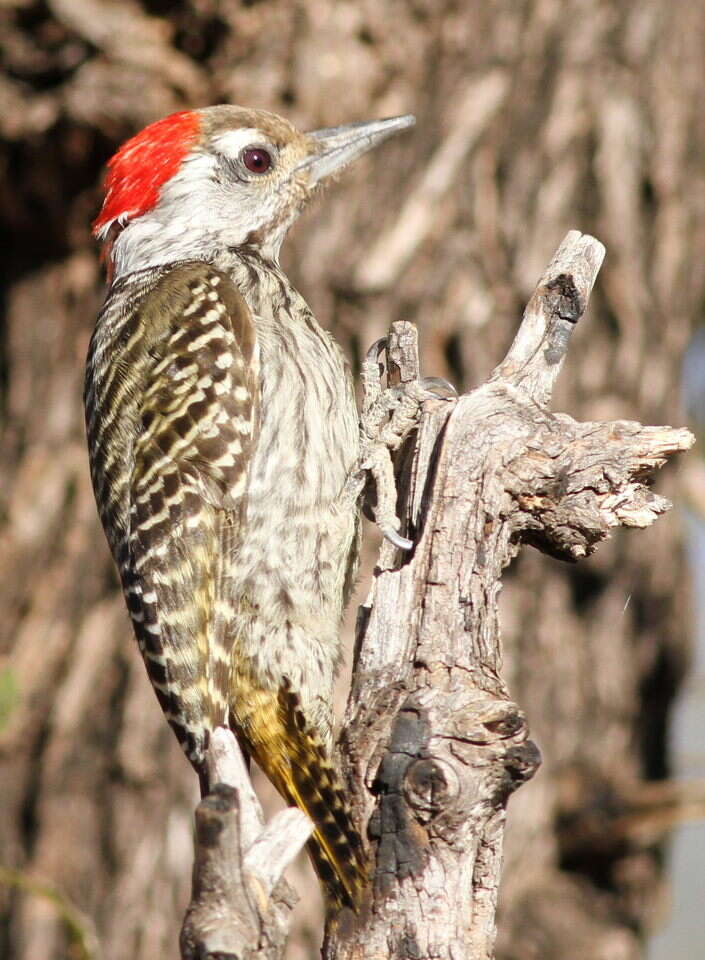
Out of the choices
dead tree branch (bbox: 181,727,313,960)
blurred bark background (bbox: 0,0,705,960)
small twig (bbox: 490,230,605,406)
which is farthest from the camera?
blurred bark background (bbox: 0,0,705,960)

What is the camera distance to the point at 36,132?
5348 mm

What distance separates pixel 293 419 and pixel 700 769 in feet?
9.82

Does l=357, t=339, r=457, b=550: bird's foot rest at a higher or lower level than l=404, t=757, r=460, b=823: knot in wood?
higher

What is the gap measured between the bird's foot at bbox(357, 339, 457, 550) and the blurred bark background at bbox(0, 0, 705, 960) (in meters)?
1.30

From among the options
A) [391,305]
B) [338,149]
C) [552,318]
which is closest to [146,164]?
[338,149]

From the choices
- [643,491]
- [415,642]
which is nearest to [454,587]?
[415,642]

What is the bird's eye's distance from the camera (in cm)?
475

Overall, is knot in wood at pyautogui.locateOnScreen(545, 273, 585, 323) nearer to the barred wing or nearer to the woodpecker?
the woodpecker

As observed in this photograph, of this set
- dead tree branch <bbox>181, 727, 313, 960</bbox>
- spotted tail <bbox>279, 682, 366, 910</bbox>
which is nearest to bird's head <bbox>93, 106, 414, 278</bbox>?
spotted tail <bbox>279, 682, 366, 910</bbox>

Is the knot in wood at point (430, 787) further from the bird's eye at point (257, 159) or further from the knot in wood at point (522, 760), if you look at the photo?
the bird's eye at point (257, 159)

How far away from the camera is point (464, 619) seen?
303cm

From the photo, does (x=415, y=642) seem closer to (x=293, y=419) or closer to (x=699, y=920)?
(x=293, y=419)

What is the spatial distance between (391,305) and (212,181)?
3.17 feet

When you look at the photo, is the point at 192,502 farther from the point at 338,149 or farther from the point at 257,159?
the point at 338,149
